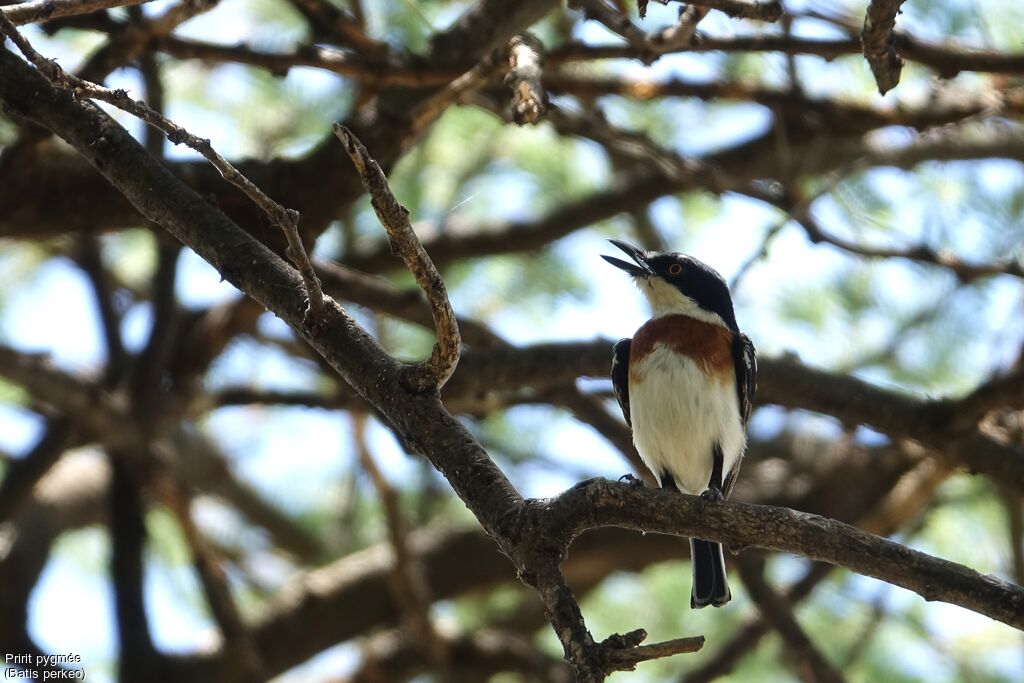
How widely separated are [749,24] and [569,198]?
5.15 feet

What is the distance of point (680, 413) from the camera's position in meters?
5.09

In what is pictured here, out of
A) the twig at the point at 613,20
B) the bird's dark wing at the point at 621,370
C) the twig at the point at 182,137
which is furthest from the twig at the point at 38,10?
the bird's dark wing at the point at 621,370

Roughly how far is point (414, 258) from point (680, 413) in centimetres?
251

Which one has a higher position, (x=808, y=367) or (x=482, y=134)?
(x=482, y=134)

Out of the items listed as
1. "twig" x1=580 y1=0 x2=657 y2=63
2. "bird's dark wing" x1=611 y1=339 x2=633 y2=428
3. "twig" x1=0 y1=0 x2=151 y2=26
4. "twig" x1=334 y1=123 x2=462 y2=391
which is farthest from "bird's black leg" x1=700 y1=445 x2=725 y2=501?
"twig" x1=0 y1=0 x2=151 y2=26

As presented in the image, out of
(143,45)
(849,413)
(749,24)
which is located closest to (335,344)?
(143,45)

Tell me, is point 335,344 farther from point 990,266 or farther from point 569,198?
point 569,198

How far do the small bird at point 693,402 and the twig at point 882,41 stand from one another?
1604 mm

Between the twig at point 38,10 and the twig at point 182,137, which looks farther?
the twig at point 38,10

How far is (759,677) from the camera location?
26.9 feet

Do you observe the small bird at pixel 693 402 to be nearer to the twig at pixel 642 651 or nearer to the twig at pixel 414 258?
the twig at pixel 414 258

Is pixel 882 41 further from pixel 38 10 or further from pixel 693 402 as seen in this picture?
pixel 38 10

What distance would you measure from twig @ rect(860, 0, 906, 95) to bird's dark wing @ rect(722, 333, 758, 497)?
1.56m

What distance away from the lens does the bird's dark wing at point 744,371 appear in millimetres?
5223
